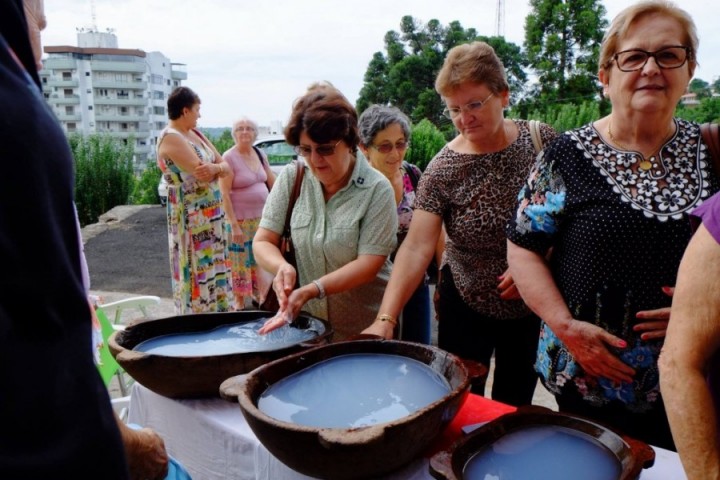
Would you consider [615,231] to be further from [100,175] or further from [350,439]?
[100,175]

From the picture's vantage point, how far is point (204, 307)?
4145mm

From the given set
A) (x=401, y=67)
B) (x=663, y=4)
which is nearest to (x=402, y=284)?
→ (x=663, y=4)

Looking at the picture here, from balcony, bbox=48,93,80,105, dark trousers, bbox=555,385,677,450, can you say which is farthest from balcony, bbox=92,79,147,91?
dark trousers, bbox=555,385,677,450

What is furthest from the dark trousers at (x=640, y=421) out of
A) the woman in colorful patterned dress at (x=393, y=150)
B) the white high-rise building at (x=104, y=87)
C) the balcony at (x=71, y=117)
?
the balcony at (x=71, y=117)

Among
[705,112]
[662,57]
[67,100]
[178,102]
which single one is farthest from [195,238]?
[67,100]

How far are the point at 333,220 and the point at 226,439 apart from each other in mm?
831

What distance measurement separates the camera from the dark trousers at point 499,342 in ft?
6.56

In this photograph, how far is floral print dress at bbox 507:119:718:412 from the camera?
1321mm

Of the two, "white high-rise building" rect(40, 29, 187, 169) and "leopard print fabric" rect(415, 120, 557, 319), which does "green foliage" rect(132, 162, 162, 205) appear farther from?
"white high-rise building" rect(40, 29, 187, 169)

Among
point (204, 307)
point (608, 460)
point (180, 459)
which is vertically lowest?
point (204, 307)

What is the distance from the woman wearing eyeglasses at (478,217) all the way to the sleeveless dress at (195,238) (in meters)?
2.44

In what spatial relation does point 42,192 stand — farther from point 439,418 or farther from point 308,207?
point 308,207

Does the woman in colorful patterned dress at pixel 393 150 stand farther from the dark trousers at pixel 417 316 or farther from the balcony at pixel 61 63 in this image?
the balcony at pixel 61 63

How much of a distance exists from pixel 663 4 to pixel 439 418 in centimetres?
112
